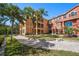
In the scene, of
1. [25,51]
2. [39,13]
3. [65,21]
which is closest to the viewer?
[25,51]

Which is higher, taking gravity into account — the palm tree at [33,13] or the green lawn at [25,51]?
the palm tree at [33,13]

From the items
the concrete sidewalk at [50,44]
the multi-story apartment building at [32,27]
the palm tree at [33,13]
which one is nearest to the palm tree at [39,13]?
the palm tree at [33,13]

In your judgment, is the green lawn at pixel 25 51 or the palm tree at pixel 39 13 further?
the palm tree at pixel 39 13

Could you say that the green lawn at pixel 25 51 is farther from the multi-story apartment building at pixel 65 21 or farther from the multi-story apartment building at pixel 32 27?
the multi-story apartment building at pixel 65 21

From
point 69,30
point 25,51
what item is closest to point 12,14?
→ point 25,51

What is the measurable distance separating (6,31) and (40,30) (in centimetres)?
88

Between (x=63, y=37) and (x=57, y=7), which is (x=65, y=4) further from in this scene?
(x=63, y=37)

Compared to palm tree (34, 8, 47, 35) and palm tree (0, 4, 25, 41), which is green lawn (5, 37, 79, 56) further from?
palm tree (34, 8, 47, 35)

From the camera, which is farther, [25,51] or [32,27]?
[32,27]

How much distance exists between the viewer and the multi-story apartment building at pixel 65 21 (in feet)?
17.1

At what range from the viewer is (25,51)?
200 inches

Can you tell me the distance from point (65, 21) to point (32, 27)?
0.88m

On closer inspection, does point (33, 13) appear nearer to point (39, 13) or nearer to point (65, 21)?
point (39, 13)

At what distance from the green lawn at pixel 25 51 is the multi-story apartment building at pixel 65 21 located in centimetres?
56
